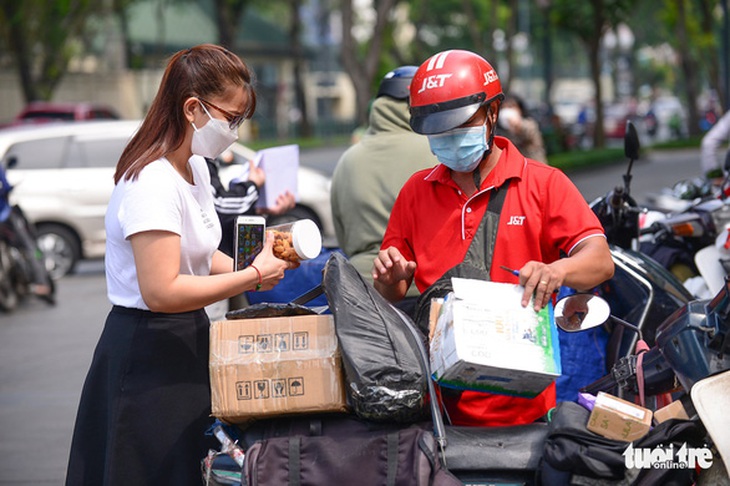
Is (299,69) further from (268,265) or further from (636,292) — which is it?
(268,265)

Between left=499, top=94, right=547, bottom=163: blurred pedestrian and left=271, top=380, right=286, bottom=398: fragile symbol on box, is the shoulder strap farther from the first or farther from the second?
left=499, top=94, right=547, bottom=163: blurred pedestrian

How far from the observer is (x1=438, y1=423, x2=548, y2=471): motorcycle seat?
2.83 metres

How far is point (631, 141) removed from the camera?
470cm

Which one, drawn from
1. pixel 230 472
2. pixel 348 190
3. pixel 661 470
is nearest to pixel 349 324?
pixel 230 472

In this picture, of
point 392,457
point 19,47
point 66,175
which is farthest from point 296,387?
point 19,47

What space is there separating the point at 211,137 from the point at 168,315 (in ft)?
1.75

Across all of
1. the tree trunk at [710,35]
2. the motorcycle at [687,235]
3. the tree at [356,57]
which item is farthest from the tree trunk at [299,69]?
the motorcycle at [687,235]

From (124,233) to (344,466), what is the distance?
2.91ft

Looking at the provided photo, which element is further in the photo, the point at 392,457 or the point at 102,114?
the point at 102,114

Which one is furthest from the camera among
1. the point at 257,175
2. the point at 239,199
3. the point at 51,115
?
the point at 51,115

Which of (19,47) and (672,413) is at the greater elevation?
(672,413)

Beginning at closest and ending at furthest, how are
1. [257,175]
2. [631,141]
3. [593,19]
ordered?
[631,141]
[257,175]
[593,19]

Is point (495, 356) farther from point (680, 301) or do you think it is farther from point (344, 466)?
point (680, 301)

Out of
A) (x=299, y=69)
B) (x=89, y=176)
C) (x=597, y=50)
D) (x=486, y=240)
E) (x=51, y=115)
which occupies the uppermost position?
(x=486, y=240)
